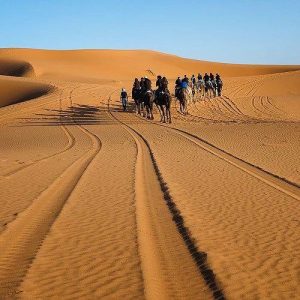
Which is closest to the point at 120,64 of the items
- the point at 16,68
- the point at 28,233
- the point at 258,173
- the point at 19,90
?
the point at 16,68

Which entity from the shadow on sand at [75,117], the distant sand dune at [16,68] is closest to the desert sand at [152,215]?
the shadow on sand at [75,117]

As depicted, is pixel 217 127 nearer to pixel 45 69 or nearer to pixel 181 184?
pixel 181 184

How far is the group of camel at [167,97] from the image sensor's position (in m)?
27.3

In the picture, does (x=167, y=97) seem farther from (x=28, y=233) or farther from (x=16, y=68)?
(x=16, y=68)

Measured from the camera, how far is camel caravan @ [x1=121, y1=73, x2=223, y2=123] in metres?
27.1

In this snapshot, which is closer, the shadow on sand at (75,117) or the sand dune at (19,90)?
the shadow on sand at (75,117)

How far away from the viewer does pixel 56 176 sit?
11414mm

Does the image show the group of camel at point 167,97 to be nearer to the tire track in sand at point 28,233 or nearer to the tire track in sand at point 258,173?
the tire track in sand at point 258,173

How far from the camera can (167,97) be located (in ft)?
87.7

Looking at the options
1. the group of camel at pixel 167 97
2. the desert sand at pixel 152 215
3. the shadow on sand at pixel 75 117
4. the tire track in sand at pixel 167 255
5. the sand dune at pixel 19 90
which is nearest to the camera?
the tire track in sand at pixel 167 255

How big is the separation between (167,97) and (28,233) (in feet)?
67.1

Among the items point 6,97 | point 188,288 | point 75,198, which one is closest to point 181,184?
point 75,198

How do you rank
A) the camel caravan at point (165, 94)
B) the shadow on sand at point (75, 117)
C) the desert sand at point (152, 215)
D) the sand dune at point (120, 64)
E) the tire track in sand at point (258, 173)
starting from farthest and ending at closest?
the sand dune at point (120, 64) → the shadow on sand at point (75, 117) → the camel caravan at point (165, 94) → the tire track in sand at point (258, 173) → the desert sand at point (152, 215)

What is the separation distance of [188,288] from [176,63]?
403 ft
